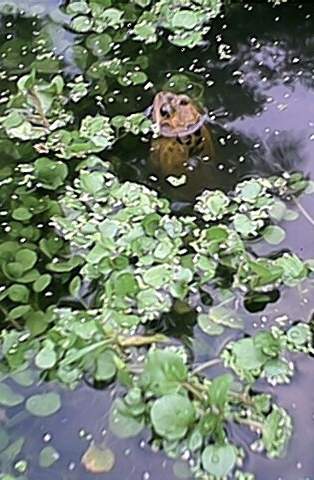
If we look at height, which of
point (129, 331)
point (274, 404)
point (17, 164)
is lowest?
point (274, 404)

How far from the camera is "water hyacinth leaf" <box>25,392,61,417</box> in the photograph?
1521 mm

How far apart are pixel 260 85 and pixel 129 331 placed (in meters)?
0.82

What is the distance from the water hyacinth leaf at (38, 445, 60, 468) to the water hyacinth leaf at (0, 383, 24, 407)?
105 millimetres

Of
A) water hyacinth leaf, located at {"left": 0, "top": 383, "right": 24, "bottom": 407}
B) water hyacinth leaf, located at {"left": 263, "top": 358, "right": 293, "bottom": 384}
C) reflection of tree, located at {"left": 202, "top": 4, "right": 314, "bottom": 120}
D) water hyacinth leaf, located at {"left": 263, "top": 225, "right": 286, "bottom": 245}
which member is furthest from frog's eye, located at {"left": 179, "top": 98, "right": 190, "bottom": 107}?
water hyacinth leaf, located at {"left": 0, "top": 383, "right": 24, "bottom": 407}

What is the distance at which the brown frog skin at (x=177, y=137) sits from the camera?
1.94m

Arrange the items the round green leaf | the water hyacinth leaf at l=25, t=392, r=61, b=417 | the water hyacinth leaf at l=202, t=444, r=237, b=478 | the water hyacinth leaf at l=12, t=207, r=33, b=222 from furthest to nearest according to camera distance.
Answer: the water hyacinth leaf at l=12, t=207, r=33, b=222 < the round green leaf < the water hyacinth leaf at l=25, t=392, r=61, b=417 < the water hyacinth leaf at l=202, t=444, r=237, b=478

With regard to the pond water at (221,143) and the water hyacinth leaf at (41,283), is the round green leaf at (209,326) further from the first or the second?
the water hyacinth leaf at (41,283)

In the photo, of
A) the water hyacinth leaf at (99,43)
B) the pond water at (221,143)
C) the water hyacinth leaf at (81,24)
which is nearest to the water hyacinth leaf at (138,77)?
the pond water at (221,143)

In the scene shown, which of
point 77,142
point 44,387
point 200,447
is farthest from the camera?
point 77,142

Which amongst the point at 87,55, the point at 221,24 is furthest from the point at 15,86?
the point at 221,24

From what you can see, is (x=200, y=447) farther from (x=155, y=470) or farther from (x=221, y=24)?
(x=221, y=24)

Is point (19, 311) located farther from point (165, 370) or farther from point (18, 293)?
point (165, 370)

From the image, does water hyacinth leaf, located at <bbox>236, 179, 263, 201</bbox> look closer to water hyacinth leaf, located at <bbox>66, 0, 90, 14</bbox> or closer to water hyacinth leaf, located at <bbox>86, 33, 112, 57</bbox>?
water hyacinth leaf, located at <bbox>86, 33, 112, 57</bbox>

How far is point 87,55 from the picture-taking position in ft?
7.27
